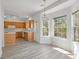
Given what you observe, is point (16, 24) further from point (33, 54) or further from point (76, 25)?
point (76, 25)

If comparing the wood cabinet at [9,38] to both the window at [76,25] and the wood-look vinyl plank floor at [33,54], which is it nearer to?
the wood-look vinyl plank floor at [33,54]

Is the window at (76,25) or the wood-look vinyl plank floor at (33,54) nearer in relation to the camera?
the wood-look vinyl plank floor at (33,54)

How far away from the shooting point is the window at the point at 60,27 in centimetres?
733

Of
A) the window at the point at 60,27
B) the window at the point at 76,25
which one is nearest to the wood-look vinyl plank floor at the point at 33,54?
the window at the point at 76,25

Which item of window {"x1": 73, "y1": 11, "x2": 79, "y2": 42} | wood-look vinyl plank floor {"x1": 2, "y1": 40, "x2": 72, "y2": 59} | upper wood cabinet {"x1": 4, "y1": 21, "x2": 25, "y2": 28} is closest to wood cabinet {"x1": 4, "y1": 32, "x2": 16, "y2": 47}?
wood-look vinyl plank floor {"x1": 2, "y1": 40, "x2": 72, "y2": 59}

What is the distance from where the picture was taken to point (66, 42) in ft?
22.4

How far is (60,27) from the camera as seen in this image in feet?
25.9

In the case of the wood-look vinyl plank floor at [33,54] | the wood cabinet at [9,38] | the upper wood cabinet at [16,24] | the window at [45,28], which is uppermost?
the upper wood cabinet at [16,24]

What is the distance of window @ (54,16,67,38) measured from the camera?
7328mm

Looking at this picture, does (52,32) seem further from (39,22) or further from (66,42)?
(66,42)

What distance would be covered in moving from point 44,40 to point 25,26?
6968 millimetres

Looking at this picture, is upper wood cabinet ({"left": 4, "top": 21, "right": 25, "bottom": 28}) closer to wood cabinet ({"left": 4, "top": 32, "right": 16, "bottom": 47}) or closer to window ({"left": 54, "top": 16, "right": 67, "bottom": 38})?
wood cabinet ({"left": 4, "top": 32, "right": 16, "bottom": 47})

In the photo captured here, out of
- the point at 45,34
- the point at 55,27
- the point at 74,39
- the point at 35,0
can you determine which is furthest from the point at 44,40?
the point at 35,0

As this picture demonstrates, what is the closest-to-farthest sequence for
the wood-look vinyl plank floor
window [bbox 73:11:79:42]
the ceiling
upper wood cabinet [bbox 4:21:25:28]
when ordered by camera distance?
1. the wood-look vinyl plank floor
2. window [bbox 73:11:79:42]
3. the ceiling
4. upper wood cabinet [bbox 4:21:25:28]
